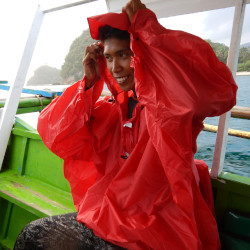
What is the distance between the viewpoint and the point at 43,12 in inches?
101

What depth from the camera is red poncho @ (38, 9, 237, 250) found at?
1012mm

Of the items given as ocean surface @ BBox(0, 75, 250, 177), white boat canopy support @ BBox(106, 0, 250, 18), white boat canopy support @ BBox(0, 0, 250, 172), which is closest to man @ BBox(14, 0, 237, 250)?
white boat canopy support @ BBox(0, 0, 250, 172)

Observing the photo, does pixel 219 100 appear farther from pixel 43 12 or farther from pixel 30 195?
pixel 43 12

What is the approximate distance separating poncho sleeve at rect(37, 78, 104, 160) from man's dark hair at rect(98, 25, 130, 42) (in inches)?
12.8

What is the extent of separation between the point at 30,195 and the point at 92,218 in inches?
46.2

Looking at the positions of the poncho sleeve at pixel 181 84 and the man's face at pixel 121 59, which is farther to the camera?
the man's face at pixel 121 59

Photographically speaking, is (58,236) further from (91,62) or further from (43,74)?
(43,74)

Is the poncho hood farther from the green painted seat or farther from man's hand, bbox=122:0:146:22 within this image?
the green painted seat

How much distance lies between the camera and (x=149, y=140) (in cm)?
123

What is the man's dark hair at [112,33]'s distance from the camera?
137cm

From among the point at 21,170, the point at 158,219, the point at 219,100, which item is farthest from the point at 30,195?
the point at 219,100

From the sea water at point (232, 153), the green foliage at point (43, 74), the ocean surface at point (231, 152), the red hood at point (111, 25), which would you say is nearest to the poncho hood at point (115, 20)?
the red hood at point (111, 25)

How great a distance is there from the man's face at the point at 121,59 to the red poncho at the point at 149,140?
157mm

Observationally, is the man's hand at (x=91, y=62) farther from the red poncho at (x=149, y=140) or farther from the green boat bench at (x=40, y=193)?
the green boat bench at (x=40, y=193)
